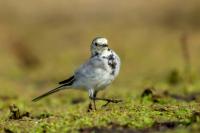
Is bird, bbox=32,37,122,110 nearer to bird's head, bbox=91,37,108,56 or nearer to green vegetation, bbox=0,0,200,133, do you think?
bird's head, bbox=91,37,108,56

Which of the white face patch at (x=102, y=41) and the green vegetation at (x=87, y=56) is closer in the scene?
the green vegetation at (x=87, y=56)

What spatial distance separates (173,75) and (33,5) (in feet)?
39.7

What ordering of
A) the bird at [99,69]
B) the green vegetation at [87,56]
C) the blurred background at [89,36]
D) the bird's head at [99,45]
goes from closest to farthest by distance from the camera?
the green vegetation at [87,56] → the bird at [99,69] → the bird's head at [99,45] → the blurred background at [89,36]

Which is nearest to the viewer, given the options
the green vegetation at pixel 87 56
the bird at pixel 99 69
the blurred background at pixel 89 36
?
the green vegetation at pixel 87 56

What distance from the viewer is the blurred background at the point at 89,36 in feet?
61.7

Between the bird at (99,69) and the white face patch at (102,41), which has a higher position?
the white face patch at (102,41)

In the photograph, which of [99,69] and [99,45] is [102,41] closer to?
[99,45]

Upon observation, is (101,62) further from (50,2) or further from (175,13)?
(50,2)

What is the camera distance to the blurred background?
61.7ft

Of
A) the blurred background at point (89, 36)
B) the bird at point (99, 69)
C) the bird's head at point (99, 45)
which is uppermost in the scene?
the blurred background at point (89, 36)

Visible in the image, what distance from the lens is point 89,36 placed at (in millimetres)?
22406

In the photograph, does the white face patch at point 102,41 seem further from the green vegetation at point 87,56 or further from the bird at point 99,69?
the green vegetation at point 87,56

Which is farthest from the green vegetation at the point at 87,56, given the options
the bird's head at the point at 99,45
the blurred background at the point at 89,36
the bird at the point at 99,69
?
the bird's head at the point at 99,45

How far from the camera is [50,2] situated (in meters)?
26.4
